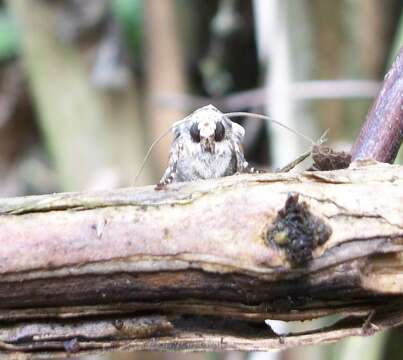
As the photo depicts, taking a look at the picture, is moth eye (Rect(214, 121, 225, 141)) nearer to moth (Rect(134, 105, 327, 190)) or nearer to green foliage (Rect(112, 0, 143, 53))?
moth (Rect(134, 105, 327, 190))

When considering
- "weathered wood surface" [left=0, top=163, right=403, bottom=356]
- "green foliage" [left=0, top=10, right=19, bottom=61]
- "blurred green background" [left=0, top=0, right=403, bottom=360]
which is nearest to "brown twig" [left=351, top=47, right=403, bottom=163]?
"weathered wood surface" [left=0, top=163, right=403, bottom=356]

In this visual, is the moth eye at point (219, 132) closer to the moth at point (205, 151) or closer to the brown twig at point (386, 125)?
the moth at point (205, 151)

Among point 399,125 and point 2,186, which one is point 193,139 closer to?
point 399,125

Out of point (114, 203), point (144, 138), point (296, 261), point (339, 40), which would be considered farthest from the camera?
point (144, 138)

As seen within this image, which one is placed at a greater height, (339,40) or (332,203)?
(339,40)

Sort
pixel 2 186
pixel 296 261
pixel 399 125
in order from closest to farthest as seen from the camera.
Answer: pixel 296 261 < pixel 399 125 < pixel 2 186

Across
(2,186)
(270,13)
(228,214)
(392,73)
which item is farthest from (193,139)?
(2,186)

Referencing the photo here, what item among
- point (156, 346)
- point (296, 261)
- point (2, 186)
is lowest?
point (2, 186)
